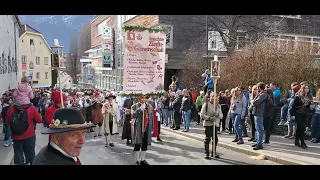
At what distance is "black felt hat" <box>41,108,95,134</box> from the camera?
2.89 metres

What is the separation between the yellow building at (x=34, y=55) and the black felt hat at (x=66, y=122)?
5131 cm

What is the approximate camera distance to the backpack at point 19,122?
22.3ft

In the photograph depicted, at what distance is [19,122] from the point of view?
6801mm

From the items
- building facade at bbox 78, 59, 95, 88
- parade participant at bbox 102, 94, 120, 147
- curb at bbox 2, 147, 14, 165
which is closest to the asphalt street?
parade participant at bbox 102, 94, 120, 147

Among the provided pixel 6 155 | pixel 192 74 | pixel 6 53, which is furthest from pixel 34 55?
pixel 6 155

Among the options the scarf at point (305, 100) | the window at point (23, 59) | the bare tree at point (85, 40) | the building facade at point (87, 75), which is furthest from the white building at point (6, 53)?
the bare tree at point (85, 40)

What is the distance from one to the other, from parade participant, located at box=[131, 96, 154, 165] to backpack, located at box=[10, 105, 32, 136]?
2480 mm

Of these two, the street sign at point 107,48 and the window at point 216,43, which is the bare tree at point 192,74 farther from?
the street sign at point 107,48

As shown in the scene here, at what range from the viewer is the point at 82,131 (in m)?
3.00

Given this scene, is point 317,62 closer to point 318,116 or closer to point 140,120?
point 318,116

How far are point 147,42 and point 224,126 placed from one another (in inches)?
256

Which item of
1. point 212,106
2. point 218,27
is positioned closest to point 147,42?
point 212,106

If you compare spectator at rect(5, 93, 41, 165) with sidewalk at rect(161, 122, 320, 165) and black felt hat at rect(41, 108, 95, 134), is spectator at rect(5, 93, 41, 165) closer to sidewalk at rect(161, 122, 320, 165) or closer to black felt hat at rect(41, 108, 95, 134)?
black felt hat at rect(41, 108, 95, 134)
